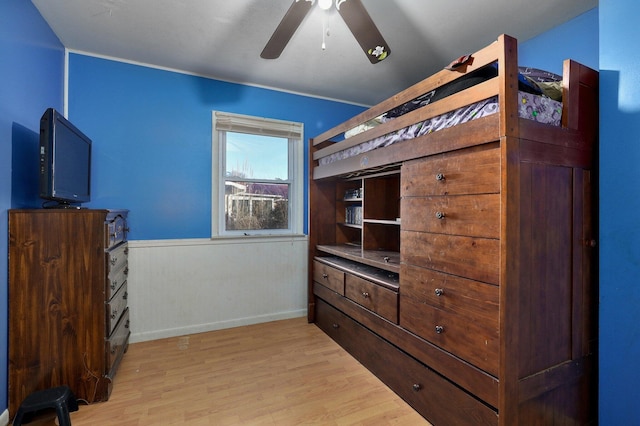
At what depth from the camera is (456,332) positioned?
1401 mm

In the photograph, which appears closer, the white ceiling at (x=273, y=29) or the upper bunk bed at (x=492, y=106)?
the upper bunk bed at (x=492, y=106)

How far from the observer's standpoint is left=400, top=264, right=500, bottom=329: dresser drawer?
4.08ft

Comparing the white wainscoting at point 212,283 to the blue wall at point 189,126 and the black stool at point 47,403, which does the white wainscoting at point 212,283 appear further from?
the black stool at point 47,403

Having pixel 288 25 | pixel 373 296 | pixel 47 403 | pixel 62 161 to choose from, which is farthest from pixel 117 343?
pixel 288 25

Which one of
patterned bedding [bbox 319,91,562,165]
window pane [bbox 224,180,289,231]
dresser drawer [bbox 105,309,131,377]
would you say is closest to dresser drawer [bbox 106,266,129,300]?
dresser drawer [bbox 105,309,131,377]

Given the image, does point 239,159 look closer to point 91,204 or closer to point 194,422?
point 91,204

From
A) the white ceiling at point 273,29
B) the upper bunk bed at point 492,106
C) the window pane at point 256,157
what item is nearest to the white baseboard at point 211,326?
the window pane at point 256,157

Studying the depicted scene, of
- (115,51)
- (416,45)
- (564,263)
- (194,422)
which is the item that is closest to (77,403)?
(194,422)

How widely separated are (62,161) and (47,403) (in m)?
1.30

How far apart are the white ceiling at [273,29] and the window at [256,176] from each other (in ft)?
1.60

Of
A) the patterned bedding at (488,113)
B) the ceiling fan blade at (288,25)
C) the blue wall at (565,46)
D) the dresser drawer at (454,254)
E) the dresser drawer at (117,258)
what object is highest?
the blue wall at (565,46)

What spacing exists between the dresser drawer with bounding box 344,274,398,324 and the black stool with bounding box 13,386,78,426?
1755 millimetres

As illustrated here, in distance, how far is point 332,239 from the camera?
3092 millimetres

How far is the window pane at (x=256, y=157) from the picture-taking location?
2.96 m
